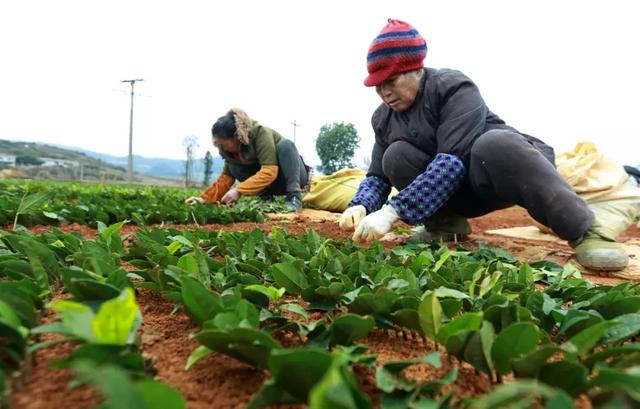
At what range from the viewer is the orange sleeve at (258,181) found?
482 centimetres

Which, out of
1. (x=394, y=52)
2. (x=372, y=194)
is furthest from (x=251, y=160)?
(x=394, y=52)

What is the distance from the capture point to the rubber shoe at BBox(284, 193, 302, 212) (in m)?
4.71

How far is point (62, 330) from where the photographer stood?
24.3 inches

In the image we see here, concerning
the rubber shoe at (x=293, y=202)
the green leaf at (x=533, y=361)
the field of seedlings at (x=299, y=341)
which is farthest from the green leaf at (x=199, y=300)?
the rubber shoe at (x=293, y=202)

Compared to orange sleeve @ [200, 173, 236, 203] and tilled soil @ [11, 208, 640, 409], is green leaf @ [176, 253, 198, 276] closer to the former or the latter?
tilled soil @ [11, 208, 640, 409]

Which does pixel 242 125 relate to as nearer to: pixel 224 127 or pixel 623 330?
pixel 224 127

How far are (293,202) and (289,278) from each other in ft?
12.6

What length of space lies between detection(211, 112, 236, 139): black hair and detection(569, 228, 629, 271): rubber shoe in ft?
11.6

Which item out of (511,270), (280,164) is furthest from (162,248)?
(280,164)

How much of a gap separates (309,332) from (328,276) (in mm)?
379

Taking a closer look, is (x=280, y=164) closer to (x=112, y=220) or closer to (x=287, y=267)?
(x=112, y=220)

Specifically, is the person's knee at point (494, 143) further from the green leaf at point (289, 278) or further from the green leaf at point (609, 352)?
the green leaf at point (609, 352)

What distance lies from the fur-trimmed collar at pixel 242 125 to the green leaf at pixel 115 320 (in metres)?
4.33

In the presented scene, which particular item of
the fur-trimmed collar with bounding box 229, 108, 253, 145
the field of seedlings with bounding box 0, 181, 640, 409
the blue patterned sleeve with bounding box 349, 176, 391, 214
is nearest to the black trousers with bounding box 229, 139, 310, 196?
the fur-trimmed collar with bounding box 229, 108, 253, 145
